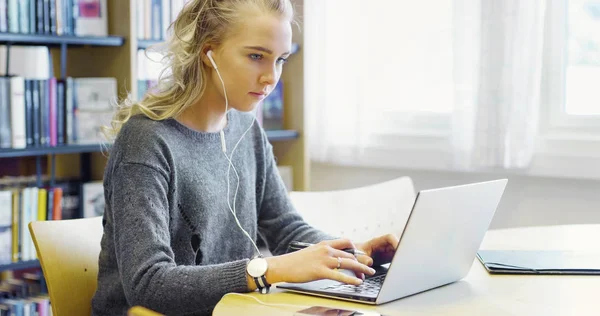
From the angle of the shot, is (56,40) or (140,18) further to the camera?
(140,18)

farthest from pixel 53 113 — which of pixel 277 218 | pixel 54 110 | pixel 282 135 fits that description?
pixel 277 218

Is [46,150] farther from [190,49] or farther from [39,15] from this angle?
[190,49]

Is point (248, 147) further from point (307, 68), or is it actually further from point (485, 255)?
point (307, 68)

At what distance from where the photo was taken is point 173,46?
62.2 inches

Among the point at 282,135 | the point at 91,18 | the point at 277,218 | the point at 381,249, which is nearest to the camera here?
the point at 381,249

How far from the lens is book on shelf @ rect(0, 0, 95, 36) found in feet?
7.86

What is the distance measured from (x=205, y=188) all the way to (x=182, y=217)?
71mm

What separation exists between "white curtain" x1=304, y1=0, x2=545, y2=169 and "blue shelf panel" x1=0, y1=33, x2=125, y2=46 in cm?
82

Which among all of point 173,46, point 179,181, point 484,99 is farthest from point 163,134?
point 484,99

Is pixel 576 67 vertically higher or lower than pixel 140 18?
lower

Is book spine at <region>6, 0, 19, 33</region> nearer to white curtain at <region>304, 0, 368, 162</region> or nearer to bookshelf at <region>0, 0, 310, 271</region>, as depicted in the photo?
bookshelf at <region>0, 0, 310, 271</region>

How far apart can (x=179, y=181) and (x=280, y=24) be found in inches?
13.4

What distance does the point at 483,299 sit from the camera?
3.87 feet

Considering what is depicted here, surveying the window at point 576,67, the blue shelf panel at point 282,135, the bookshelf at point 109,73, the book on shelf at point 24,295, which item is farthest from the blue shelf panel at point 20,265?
the window at point 576,67
